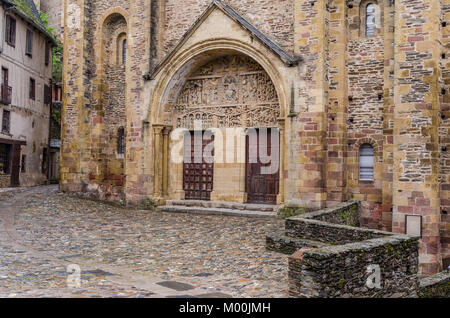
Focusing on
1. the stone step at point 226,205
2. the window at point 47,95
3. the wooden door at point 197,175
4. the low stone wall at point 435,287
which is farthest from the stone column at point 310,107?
the window at point 47,95

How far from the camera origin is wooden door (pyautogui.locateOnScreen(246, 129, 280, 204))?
47.1 feet

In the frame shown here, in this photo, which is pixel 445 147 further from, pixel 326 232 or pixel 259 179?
pixel 259 179

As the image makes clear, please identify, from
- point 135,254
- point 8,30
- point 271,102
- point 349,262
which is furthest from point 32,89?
point 349,262

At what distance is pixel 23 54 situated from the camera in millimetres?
23016

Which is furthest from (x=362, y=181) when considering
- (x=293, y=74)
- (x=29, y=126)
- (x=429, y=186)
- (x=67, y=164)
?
(x=29, y=126)

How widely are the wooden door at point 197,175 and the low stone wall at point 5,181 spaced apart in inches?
406

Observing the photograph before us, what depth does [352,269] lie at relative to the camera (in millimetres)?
5977

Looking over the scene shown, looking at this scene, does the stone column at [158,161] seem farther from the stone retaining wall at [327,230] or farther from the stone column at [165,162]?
the stone retaining wall at [327,230]

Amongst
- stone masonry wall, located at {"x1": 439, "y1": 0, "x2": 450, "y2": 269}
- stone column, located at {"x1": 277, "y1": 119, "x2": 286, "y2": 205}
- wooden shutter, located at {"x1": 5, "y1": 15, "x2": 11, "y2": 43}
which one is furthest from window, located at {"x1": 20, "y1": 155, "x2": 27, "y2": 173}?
stone masonry wall, located at {"x1": 439, "y1": 0, "x2": 450, "y2": 269}

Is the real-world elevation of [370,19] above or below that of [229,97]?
above

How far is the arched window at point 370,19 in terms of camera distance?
1274 centimetres

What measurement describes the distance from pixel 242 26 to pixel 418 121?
5836 mm

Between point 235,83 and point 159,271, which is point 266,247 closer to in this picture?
point 159,271

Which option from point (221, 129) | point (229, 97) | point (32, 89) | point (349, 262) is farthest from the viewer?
point (32, 89)
